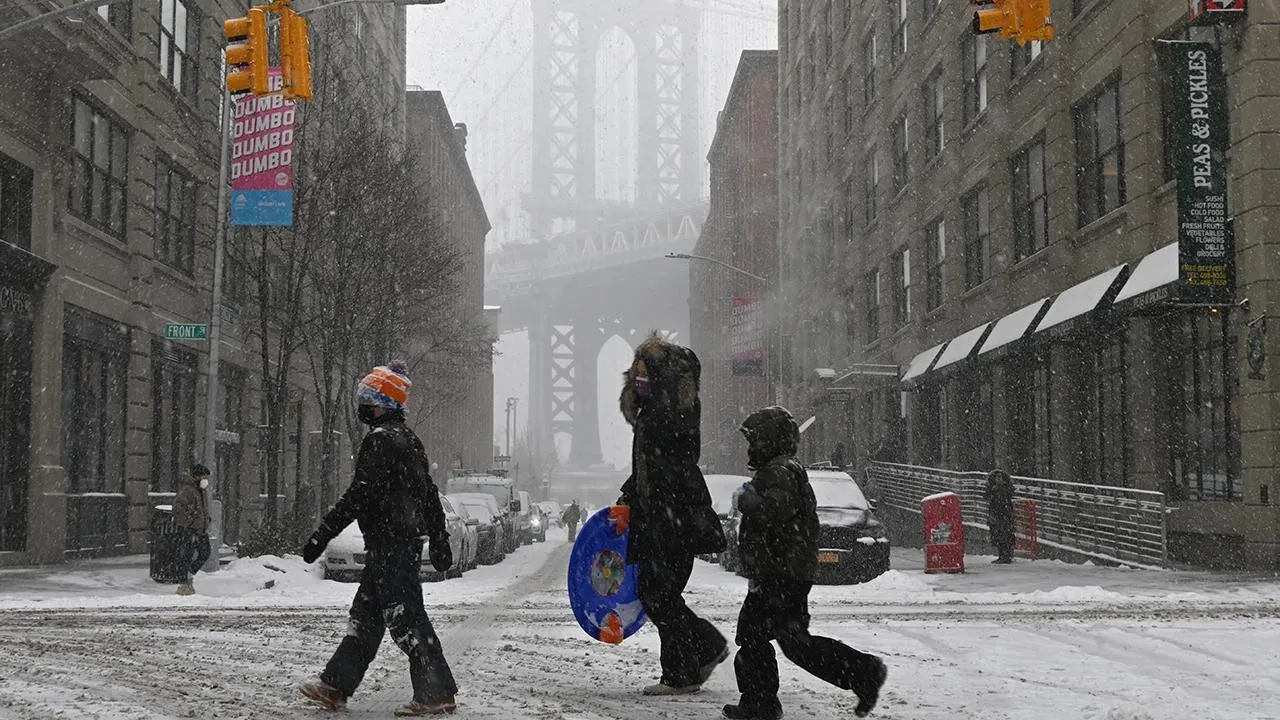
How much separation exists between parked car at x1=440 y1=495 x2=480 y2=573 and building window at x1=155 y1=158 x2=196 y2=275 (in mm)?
8663

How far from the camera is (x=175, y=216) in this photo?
30.5m

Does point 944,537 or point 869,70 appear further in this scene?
point 869,70

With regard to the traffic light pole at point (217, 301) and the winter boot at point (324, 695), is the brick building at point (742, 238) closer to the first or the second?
the traffic light pole at point (217, 301)

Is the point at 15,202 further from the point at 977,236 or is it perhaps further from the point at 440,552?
the point at 977,236

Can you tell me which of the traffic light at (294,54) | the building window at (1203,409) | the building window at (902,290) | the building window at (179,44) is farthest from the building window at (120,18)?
the building window at (902,290)

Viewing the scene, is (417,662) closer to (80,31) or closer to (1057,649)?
(1057,649)

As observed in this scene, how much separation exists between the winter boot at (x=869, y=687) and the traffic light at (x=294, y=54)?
1121 centimetres

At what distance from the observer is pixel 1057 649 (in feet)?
30.7

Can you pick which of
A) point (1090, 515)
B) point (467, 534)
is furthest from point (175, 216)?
point (1090, 515)

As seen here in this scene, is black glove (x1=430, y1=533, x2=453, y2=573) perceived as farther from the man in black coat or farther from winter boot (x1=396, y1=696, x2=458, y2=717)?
the man in black coat

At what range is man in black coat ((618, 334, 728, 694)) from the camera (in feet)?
23.1

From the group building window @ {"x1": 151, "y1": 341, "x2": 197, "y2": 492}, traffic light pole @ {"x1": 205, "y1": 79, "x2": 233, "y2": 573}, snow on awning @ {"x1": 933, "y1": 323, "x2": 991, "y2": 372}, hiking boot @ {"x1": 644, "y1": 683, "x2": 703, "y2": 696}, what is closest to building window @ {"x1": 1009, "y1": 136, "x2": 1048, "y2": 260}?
snow on awning @ {"x1": 933, "y1": 323, "x2": 991, "y2": 372}

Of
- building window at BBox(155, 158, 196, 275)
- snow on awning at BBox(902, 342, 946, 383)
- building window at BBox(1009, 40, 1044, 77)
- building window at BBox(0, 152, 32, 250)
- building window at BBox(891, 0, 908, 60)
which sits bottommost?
snow on awning at BBox(902, 342, 946, 383)

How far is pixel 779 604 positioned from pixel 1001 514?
1703cm
